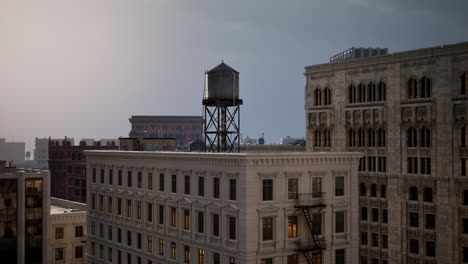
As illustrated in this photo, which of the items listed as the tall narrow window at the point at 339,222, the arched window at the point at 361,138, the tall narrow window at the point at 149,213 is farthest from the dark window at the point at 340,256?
the arched window at the point at 361,138

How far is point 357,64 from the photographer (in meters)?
71.9

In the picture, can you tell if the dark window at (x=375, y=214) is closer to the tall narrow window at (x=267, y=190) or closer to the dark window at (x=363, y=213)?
the dark window at (x=363, y=213)

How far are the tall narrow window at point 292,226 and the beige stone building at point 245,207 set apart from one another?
0.09 m

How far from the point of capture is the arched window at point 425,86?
6394cm

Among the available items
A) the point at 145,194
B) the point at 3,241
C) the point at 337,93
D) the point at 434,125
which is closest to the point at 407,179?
the point at 434,125

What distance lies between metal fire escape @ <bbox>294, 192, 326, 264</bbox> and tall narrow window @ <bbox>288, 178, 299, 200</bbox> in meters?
0.47

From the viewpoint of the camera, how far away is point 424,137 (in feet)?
212

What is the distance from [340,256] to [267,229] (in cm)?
869

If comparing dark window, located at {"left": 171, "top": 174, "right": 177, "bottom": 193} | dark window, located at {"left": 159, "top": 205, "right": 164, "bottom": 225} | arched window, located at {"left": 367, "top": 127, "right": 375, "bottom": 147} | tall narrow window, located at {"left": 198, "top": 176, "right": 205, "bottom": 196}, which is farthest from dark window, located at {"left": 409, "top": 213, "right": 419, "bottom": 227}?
dark window, located at {"left": 159, "top": 205, "right": 164, "bottom": 225}

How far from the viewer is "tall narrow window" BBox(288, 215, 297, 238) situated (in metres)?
50.3

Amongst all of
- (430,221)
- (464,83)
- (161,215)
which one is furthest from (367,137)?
(161,215)

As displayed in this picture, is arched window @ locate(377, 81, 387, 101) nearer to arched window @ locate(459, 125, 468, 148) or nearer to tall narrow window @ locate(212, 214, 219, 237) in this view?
arched window @ locate(459, 125, 468, 148)

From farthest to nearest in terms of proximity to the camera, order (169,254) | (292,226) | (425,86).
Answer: (425,86) → (169,254) → (292,226)

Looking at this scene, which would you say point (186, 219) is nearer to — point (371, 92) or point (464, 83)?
point (371, 92)
